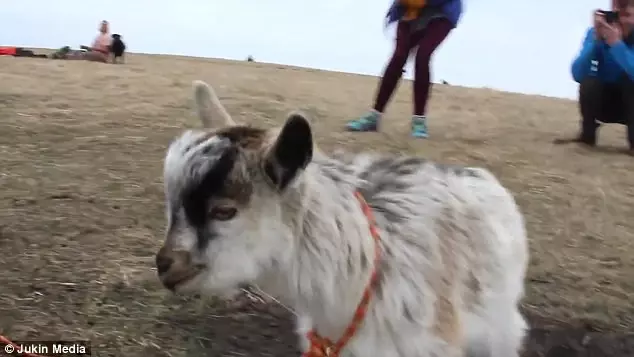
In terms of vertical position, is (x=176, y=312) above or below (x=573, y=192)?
below

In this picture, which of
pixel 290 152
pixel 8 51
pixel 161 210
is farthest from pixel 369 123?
pixel 8 51

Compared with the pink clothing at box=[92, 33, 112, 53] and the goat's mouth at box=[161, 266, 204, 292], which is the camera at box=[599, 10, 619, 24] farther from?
the pink clothing at box=[92, 33, 112, 53]

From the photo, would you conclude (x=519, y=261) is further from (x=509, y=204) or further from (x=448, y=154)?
(x=448, y=154)

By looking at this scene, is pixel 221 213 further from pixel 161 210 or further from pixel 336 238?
pixel 161 210

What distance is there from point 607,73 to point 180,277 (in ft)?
17.0

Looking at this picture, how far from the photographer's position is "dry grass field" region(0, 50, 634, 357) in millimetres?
3080

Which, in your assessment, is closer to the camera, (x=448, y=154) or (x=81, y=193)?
(x=81, y=193)

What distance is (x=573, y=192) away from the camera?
5.12 metres

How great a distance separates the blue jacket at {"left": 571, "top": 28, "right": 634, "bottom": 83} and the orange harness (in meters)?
4.38

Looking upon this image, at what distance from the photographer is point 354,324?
2293 mm

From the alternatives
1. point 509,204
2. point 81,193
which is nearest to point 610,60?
point 509,204

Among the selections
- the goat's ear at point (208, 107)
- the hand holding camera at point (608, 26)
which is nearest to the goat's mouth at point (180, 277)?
the goat's ear at point (208, 107)

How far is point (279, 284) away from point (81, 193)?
7.68ft

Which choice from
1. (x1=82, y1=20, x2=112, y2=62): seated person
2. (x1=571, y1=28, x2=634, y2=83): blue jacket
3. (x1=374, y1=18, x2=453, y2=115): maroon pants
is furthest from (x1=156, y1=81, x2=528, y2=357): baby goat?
(x1=82, y1=20, x2=112, y2=62): seated person
